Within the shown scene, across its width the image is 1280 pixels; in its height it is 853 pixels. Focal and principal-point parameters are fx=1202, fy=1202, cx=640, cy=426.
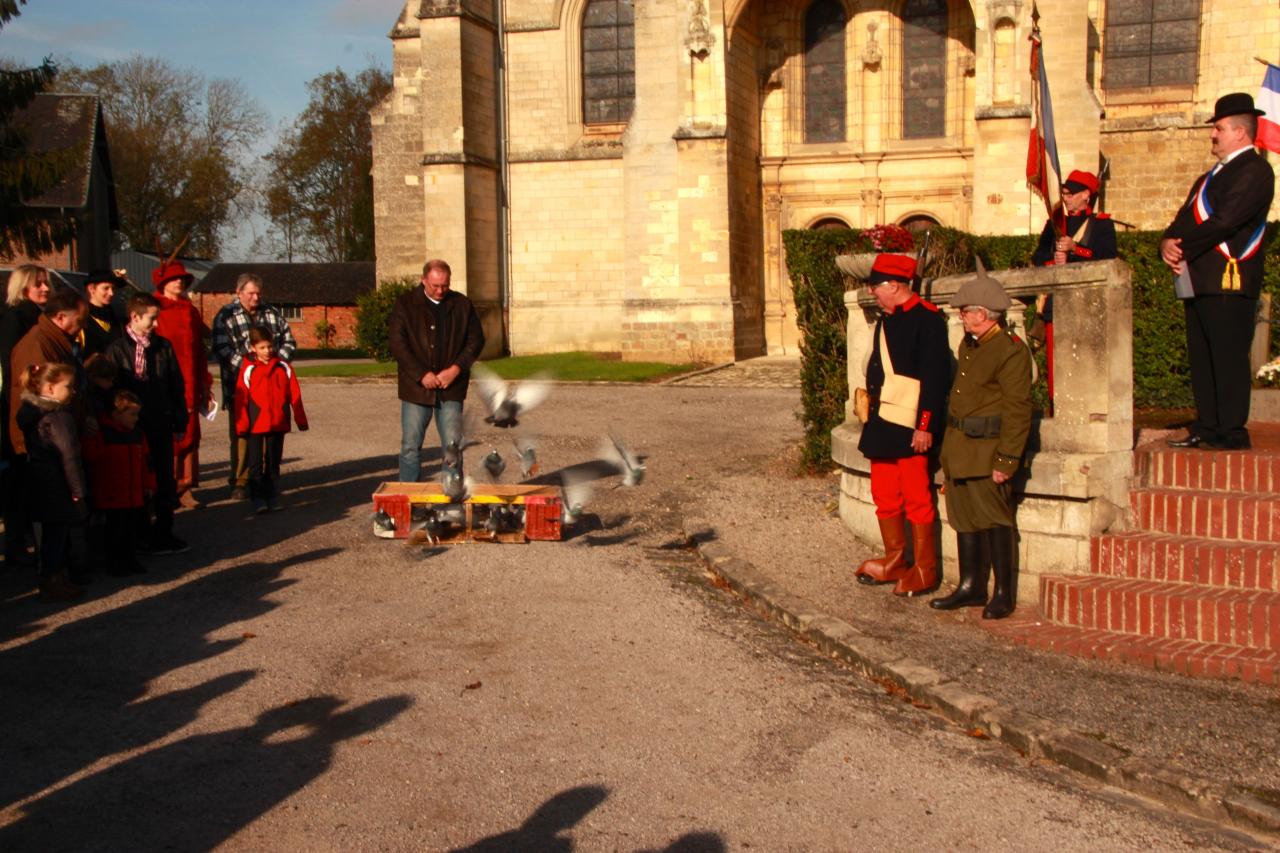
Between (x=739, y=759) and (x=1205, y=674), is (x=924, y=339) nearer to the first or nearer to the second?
(x=1205, y=674)

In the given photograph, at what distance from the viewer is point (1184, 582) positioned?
636 cm

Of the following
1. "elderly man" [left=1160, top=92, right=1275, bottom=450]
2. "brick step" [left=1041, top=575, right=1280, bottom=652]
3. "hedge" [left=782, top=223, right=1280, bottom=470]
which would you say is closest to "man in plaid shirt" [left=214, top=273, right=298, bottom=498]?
"hedge" [left=782, top=223, right=1280, bottom=470]

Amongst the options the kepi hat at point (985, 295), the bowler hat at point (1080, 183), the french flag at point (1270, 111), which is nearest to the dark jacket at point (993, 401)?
the kepi hat at point (985, 295)

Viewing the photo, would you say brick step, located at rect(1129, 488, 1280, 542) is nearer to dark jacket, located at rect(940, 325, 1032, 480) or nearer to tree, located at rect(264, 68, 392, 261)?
dark jacket, located at rect(940, 325, 1032, 480)

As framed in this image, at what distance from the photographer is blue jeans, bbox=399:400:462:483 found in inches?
362

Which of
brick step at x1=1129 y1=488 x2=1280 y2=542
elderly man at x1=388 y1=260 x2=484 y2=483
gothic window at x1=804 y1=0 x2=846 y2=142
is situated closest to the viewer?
brick step at x1=1129 y1=488 x2=1280 y2=542

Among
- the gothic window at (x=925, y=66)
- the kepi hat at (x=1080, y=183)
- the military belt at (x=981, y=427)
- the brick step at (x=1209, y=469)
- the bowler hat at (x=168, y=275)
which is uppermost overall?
the gothic window at (x=925, y=66)

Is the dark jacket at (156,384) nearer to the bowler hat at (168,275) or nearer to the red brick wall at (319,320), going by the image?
the bowler hat at (168,275)

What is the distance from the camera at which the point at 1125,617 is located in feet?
20.3

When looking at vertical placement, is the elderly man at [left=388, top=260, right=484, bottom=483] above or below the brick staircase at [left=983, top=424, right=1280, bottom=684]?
above

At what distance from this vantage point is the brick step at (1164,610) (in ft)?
19.2

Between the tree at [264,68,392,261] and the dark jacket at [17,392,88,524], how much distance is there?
55428 millimetres

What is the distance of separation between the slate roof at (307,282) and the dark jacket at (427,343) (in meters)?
43.6

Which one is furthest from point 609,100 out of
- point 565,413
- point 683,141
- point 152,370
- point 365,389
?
point 152,370
